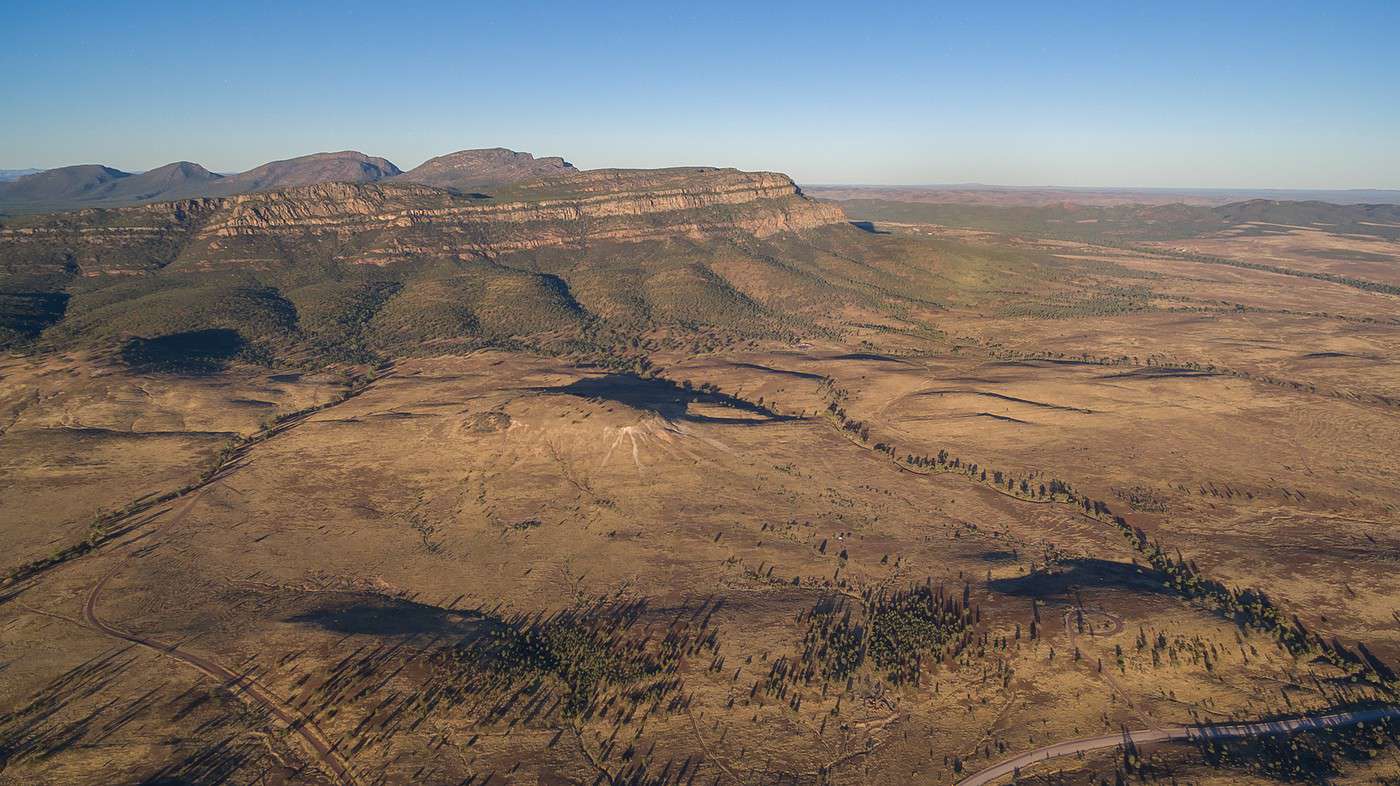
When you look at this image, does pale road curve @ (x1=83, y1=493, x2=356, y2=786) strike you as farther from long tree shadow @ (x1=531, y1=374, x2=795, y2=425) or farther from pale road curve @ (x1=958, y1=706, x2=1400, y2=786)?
long tree shadow @ (x1=531, y1=374, x2=795, y2=425)

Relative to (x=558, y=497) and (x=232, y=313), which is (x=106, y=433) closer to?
(x=232, y=313)

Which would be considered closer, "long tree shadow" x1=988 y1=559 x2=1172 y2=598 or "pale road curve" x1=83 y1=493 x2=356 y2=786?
"pale road curve" x1=83 y1=493 x2=356 y2=786

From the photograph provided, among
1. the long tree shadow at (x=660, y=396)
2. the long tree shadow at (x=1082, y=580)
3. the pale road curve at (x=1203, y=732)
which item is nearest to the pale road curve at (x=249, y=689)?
the pale road curve at (x=1203, y=732)

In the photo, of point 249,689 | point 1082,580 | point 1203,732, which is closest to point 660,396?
point 1082,580

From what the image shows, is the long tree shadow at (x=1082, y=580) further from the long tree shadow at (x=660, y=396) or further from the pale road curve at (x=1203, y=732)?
the long tree shadow at (x=660, y=396)

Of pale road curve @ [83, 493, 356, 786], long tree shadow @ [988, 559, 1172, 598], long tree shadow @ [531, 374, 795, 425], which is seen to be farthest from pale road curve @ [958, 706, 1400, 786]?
long tree shadow @ [531, 374, 795, 425]

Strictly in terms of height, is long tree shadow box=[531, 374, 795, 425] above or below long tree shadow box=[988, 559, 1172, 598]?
above
